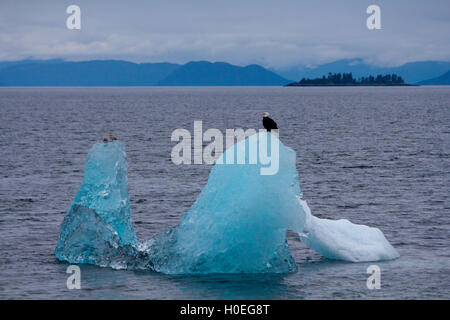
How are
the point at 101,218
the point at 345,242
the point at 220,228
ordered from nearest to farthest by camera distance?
1. the point at 220,228
2. the point at 101,218
3. the point at 345,242

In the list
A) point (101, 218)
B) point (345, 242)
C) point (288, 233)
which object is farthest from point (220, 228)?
point (288, 233)

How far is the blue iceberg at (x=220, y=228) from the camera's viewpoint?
23.9m

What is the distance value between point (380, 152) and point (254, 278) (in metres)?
43.9

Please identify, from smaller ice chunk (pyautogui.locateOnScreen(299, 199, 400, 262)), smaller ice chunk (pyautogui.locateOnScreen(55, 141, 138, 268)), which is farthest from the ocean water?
smaller ice chunk (pyautogui.locateOnScreen(55, 141, 138, 268))

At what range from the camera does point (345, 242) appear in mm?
27188

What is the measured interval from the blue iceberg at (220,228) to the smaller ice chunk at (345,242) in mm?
39

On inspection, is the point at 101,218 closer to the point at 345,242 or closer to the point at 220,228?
the point at 220,228

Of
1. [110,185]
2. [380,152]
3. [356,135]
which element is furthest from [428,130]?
[110,185]

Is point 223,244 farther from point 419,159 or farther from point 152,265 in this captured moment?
point 419,159

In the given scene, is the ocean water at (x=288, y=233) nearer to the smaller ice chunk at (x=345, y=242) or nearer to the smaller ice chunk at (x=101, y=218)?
the smaller ice chunk at (x=345, y=242)

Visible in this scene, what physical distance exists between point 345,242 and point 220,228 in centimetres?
582

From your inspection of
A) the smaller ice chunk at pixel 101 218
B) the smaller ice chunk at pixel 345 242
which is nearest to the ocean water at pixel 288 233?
the smaller ice chunk at pixel 345 242

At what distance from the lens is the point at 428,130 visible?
8956 cm

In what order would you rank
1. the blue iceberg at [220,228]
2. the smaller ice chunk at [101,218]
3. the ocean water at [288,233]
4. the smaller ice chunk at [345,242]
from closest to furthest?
the ocean water at [288,233], the blue iceberg at [220,228], the smaller ice chunk at [101,218], the smaller ice chunk at [345,242]
